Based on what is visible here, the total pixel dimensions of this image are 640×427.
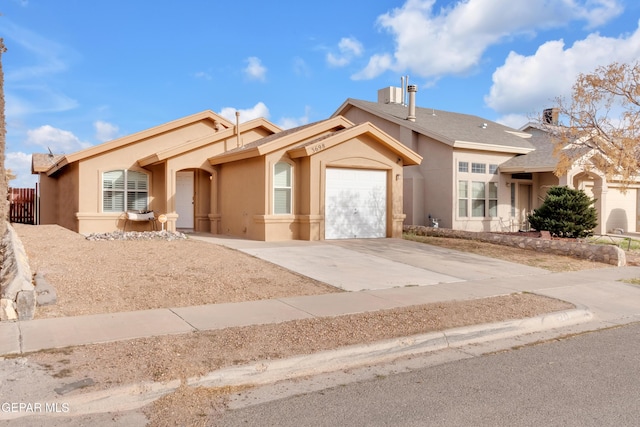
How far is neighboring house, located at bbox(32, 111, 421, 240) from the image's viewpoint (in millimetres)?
16203

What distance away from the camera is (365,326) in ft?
22.4

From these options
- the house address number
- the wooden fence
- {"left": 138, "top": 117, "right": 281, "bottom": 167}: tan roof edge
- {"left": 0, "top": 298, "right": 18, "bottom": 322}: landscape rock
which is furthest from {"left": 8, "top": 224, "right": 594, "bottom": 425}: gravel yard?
the wooden fence

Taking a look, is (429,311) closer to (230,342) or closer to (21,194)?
(230,342)

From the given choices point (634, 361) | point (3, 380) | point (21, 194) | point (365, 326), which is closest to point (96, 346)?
point (3, 380)

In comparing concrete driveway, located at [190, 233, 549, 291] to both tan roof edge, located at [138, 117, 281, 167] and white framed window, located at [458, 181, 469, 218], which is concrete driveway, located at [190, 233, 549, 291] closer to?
tan roof edge, located at [138, 117, 281, 167]

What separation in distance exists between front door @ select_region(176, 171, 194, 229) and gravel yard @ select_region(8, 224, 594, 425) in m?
6.51

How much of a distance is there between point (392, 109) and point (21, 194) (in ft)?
64.9

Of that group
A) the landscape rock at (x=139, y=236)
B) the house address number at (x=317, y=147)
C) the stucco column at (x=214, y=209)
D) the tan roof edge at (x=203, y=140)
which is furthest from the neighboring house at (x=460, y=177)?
the landscape rock at (x=139, y=236)

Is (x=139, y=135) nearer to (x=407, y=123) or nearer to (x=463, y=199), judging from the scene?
(x=407, y=123)

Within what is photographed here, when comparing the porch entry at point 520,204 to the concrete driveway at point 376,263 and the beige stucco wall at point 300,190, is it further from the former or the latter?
the concrete driveway at point 376,263

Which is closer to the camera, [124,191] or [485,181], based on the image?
[124,191]

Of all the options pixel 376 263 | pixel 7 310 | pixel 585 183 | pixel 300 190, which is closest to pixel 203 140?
pixel 300 190

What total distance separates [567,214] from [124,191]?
1510 cm

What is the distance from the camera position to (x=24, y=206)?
27.9m
